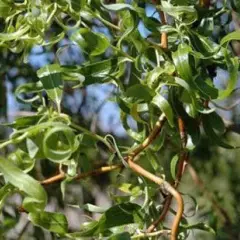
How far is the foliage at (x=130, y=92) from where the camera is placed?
20.3 inches

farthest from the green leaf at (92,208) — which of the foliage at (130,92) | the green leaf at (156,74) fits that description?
the green leaf at (156,74)

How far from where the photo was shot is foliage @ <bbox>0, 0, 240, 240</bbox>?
52 cm

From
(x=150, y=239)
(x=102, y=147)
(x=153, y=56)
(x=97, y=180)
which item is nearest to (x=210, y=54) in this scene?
(x=153, y=56)

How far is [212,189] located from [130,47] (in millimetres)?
781

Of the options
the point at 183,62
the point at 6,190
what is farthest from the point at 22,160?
the point at 183,62

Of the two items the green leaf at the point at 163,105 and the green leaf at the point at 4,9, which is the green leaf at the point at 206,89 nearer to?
the green leaf at the point at 163,105

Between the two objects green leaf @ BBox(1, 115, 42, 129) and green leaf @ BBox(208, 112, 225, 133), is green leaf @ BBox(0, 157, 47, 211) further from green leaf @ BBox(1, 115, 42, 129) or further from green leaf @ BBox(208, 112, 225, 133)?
green leaf @ BBox(208, 112, 225, 133)

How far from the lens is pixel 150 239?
0.52 meters

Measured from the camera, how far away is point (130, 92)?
52 cm

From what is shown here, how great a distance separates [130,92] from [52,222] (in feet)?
0.37

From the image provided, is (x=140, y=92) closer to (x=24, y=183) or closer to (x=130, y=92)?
(x=130, y=92)

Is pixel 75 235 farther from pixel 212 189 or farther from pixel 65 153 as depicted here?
pixel 212 189

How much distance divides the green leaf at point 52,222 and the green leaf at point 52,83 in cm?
8

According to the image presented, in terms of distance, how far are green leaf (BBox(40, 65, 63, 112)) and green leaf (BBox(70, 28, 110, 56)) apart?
0.09 ft
